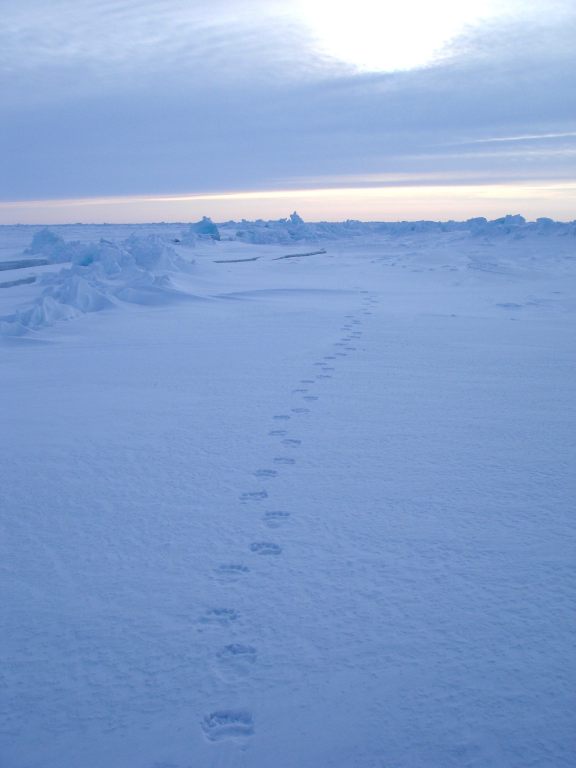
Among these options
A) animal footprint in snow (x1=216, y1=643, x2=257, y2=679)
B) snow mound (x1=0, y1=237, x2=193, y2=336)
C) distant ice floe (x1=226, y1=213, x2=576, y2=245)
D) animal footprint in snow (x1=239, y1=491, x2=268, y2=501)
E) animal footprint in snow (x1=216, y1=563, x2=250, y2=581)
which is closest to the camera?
animal footprint in snow (x1=216, y1=643, x2=257, y2=679)

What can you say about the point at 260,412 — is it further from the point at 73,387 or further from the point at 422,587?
the point at 422,587

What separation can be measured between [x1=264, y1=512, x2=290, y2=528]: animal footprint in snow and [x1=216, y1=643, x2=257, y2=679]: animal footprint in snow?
0.67 m

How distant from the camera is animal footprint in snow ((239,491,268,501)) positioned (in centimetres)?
262

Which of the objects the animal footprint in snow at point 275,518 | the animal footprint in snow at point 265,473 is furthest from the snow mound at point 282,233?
the animal footprint in snow at point 275,518

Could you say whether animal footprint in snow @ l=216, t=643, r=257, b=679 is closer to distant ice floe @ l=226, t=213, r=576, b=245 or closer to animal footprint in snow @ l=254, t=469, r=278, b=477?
animal footprint in snow @ l=254, t=469, r=278, b=477

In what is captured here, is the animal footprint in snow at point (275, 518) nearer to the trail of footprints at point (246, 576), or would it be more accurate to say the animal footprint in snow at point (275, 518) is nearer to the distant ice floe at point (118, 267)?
the trail of footprints at point (246, 576)

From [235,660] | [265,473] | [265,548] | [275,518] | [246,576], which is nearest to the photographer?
[235,660]

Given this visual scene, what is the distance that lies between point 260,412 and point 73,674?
7.12 ft

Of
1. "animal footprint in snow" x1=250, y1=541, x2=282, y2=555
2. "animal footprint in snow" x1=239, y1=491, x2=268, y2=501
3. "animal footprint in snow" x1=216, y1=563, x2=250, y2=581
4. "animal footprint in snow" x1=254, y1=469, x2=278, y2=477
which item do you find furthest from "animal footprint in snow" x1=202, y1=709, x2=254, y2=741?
"animal footprint in snow" x1=254, y1=469, x2=278, y2=477

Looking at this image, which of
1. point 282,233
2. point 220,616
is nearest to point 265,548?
point 220,616

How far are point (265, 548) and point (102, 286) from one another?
7.32 meters

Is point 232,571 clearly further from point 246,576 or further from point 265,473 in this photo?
point 265,473

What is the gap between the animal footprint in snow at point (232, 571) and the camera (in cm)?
208

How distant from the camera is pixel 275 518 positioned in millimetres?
2465
